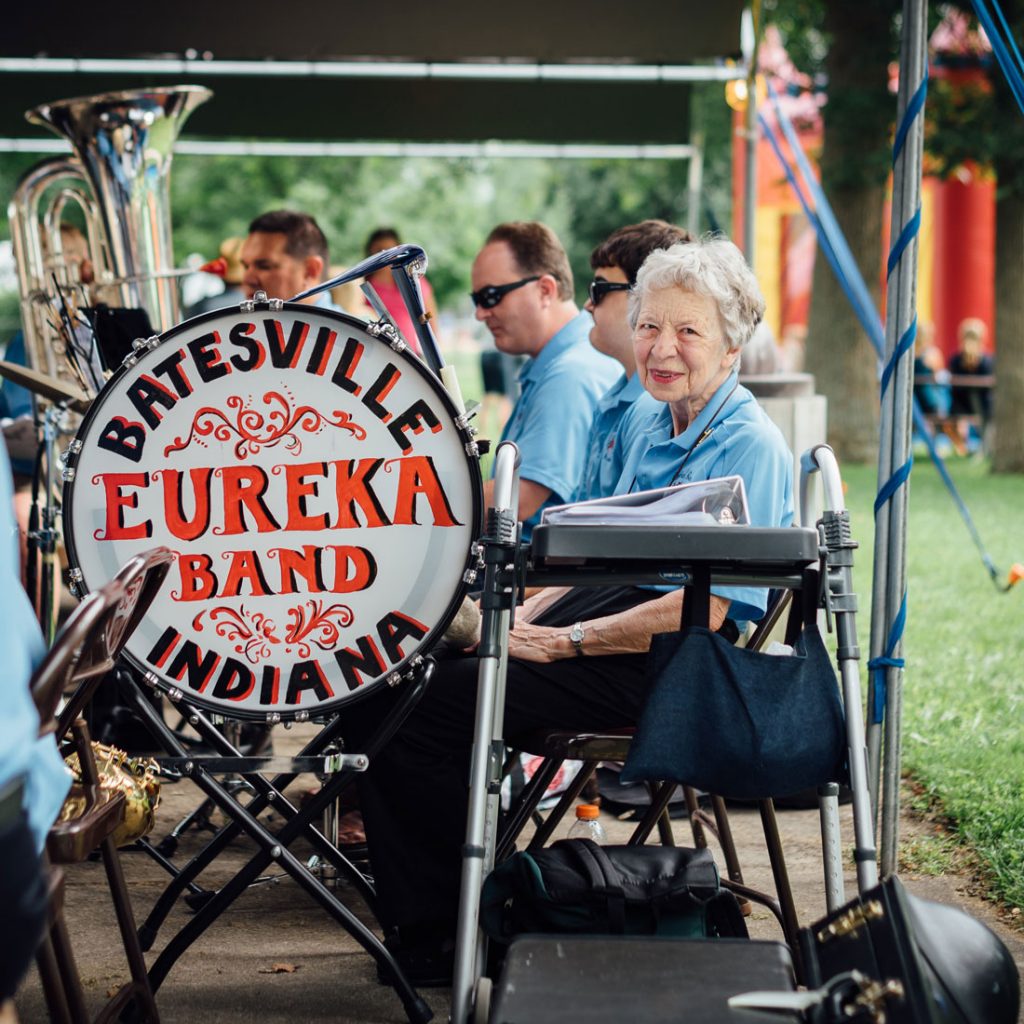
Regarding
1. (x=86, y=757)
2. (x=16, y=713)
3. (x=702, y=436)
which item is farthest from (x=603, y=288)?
(x=16, y=713)

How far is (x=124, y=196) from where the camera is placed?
555 cm

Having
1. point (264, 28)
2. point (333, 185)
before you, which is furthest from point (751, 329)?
point (333, 185)

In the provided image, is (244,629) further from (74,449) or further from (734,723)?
(734,723)

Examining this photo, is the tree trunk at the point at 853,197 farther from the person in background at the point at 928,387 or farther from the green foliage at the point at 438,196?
the green foliage at the point at 438,196

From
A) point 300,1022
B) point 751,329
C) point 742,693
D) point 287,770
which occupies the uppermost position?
point 751,329

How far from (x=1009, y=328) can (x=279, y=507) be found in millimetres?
14063

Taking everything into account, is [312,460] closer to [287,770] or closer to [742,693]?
[287,770]

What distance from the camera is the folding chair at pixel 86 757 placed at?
2.20 m

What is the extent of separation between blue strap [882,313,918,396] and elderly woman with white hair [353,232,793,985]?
0.31 metres

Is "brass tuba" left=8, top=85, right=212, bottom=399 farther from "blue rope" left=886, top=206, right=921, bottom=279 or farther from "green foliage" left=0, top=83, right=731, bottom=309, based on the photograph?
"green foliage" left=0, top=83, right=731, bottom=309

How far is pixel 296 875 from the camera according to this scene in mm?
3170

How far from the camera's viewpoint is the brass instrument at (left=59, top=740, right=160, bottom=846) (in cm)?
310

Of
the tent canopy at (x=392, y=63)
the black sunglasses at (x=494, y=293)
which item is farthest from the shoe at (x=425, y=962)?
the tent canopy at (x=392, y=63)

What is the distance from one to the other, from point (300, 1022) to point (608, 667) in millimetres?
978
